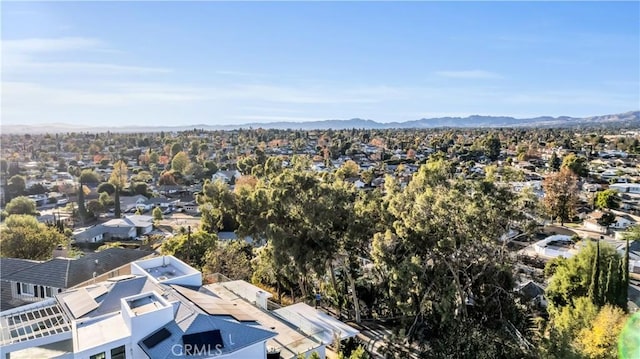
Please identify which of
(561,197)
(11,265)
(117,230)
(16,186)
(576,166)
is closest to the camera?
(11,265)

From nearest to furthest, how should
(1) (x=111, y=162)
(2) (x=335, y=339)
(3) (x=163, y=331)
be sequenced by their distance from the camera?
(3) (x=163, y=331) < (2) (x=335, y=339) < (1) (x=111, y=162)

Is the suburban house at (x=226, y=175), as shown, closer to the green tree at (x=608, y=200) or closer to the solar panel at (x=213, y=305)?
the green tree at (x=608, y=200)

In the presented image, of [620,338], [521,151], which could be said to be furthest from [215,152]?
[620,338]

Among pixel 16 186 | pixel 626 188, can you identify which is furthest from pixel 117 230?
pixel 626 188

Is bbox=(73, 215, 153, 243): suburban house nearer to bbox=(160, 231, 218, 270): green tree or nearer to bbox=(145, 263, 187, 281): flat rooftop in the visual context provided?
bbox=(160, 231, 218, 270): green tree

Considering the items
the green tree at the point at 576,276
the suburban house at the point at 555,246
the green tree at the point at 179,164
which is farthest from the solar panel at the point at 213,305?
the green tree at the point at 179,164

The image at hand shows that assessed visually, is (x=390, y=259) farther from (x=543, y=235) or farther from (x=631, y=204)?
(x=631, y=204)

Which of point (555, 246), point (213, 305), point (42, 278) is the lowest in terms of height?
point (555, 246)

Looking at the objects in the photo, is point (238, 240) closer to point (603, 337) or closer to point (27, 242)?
point (27, 242)
